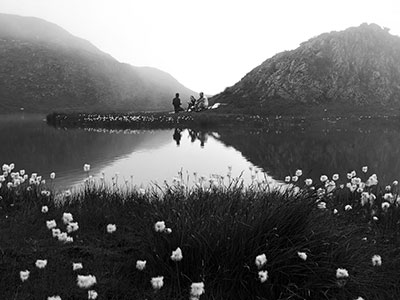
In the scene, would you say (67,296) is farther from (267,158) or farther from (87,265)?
(267,158)

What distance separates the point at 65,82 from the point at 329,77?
301 ft

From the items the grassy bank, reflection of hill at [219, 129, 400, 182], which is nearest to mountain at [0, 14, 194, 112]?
the grassy bank

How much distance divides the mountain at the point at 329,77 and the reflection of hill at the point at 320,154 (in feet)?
72.0

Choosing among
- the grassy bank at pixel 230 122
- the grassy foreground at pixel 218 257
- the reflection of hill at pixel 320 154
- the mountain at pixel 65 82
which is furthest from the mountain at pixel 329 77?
the mountain at pixel 65 82

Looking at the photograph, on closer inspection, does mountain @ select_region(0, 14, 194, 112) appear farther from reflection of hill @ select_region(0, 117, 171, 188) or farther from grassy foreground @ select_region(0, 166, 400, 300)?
grassy foreground @ select_region(0, 166, 400, 300)

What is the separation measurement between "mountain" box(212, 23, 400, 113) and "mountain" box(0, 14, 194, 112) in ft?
140

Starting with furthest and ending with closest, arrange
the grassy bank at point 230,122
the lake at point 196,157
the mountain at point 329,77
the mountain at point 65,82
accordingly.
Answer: the mountain at point 65,82 < the mountain at point 329,77 < the grassy bank at point 230,122 < the lake at point 196,157

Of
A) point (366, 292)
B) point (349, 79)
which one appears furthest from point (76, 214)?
point (349, 79)

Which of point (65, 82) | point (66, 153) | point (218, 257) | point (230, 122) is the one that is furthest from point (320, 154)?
point (65, 82)

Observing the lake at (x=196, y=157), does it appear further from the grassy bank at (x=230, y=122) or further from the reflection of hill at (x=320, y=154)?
Result: the grassy bank at (x=230, y=122)

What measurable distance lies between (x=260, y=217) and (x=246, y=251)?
1.68ft

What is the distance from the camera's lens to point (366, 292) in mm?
4676

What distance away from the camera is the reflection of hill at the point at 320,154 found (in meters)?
15.1

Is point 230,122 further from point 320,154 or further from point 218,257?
point 218,257
